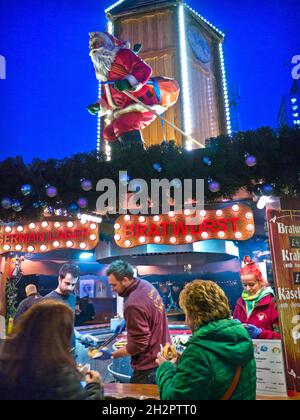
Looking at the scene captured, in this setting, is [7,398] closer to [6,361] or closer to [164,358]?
[6,361]

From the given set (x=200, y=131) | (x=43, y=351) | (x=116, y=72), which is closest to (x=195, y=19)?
(x=200, y=131)

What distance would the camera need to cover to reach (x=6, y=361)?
1444mm

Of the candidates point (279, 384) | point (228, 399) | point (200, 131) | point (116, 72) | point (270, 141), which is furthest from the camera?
point (200, 131)

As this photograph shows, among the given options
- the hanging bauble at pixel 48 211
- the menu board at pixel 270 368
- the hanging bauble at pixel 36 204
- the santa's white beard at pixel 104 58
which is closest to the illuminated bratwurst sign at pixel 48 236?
the hanging bauble at pixel 48 211

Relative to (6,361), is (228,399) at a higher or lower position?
lower

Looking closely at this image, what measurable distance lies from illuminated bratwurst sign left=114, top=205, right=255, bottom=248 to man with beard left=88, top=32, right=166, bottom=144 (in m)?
3.07

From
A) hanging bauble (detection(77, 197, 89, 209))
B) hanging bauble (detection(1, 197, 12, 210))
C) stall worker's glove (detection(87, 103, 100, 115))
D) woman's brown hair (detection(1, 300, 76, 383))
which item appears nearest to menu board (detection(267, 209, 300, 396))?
hanging bauble (detection(77, 197, 89, 209))

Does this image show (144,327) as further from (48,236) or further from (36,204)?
(48,236)

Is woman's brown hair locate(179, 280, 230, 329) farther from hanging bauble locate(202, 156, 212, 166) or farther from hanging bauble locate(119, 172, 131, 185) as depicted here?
hanging bauble locate(119, 172, 131, 185)

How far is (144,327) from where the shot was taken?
2.96 meters

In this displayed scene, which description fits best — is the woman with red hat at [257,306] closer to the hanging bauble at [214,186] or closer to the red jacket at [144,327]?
the red jacket at [144,327]

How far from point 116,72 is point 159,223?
440 cm

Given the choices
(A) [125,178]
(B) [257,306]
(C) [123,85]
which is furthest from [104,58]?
(B) [257,306]

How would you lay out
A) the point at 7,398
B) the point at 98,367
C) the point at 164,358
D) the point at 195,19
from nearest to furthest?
the point at 7,398 → the point at 164,358 → the point at 98,367 → the point at 195,19
